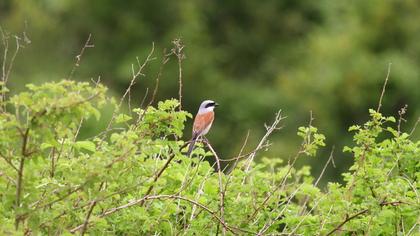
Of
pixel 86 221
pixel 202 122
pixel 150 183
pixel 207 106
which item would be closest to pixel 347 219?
pixel 150 183

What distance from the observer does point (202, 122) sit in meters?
10.1

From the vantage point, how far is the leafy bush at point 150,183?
6.26 m

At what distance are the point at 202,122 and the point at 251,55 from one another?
29552mm

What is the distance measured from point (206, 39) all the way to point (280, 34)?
9.51ft

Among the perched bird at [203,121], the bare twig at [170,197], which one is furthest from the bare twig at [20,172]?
the perched bird at [203,121]

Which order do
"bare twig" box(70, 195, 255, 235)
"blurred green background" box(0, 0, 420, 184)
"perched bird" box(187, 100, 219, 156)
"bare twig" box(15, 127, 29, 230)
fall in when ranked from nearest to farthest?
"bare twig" box(15, 127, 29, 230), "bare twig" box(70, 195, 255, 235), "perched bird" box(187, 100, 219, 156), "blurred green background" box(0, 0, 420, 184)

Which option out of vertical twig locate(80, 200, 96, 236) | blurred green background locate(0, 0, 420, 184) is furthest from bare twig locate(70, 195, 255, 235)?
blurred green background locate(0, 0, 420, 184)

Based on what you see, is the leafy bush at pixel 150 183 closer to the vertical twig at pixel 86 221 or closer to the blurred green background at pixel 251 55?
the vertical twig at pixel 86 221

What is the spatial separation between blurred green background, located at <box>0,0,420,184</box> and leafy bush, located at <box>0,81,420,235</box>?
17.8 m

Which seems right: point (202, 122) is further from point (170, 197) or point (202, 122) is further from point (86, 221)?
point (86, 221)

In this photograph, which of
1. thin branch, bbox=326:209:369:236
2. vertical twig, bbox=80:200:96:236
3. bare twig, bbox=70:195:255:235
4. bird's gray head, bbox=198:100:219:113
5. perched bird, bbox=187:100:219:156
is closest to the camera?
vertical twig, bbox=80:200:96:236

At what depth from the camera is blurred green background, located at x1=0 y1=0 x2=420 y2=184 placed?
30469mm

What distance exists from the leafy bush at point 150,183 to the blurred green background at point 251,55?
58.5ft

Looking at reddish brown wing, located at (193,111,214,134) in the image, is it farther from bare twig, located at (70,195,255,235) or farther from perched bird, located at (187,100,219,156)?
bare twig, located at (70,195,255,235)
